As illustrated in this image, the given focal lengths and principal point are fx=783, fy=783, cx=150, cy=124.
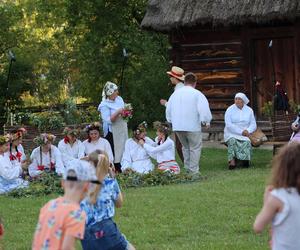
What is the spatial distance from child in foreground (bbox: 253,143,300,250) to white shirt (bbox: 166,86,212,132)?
331 inches

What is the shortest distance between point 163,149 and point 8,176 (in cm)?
266

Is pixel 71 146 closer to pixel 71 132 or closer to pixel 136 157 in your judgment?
pixel 71 132

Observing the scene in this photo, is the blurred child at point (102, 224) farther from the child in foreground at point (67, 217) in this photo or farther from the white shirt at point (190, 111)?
the white shirt at point (190, 111)

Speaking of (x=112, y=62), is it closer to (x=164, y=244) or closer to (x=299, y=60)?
(x=299, y=60)

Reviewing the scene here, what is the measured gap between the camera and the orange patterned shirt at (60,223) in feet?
14.6

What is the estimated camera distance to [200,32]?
19.6m

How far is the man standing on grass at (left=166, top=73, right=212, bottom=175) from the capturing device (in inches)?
514

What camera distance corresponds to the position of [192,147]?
13.2 m

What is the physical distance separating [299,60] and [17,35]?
46.2 ft

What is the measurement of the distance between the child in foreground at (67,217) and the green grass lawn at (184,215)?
10.5 ft

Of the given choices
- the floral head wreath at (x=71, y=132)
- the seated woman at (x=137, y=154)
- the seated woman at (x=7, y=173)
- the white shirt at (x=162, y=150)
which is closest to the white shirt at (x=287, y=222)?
the seated woman at (x=7, y=173)

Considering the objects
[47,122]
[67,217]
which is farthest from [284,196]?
[47,122]

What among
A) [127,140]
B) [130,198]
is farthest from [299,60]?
[130,198]

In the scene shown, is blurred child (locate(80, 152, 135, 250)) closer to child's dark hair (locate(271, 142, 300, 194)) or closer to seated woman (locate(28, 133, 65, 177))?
child's dark hair (locate(271, 142, 300, 194))
